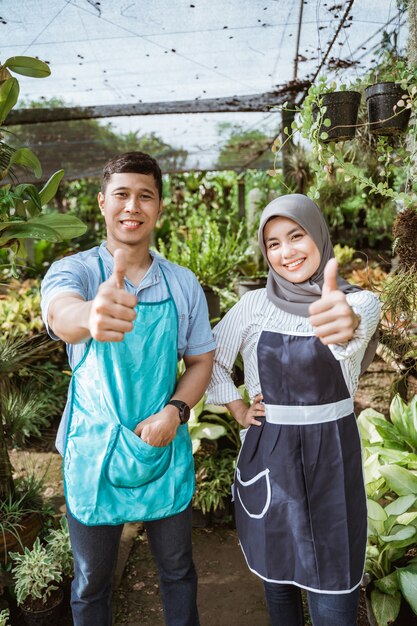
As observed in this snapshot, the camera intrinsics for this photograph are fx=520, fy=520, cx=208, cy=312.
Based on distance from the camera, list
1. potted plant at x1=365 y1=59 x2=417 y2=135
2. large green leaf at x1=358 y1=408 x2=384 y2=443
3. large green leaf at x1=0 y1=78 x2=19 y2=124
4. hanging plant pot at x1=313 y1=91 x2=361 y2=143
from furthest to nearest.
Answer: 1. large green leaf at x1=358 y1=408 x2=384 y2=443
2. hanging plant pot at x1=313 y1=91 x2=361 y2=143
3. potted plant at x1=365 y1=59 x2=417 y2=135
4. large green leaf at x1=0 y1=78 x2=19 y2=124

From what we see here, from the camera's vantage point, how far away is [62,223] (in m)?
1.94

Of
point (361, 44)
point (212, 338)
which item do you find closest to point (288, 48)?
point (361, 44)

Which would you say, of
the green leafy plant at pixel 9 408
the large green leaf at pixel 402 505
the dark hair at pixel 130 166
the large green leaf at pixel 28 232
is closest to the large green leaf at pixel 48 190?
the large green leaf at pixel 28 232

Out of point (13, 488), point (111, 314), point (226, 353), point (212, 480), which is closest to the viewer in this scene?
point (111, 314)

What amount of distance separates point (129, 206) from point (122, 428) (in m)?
0.64

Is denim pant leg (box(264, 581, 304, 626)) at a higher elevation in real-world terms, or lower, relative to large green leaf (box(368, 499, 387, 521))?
lower

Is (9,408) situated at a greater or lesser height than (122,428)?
lesser

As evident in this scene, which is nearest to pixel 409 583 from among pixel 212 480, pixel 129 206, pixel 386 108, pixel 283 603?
pixel 283 603

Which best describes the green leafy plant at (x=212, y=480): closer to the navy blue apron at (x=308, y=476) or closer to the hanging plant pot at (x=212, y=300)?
the navy blue apron at (x=308, y=476)

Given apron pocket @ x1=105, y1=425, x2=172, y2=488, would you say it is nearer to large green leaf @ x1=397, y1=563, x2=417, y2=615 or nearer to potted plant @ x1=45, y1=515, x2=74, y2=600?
potted plant @ x1=45, y1=515, x2=74, y2=600

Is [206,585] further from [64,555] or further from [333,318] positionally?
[333,318]

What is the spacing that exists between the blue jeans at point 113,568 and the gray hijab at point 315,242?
2.37 ft

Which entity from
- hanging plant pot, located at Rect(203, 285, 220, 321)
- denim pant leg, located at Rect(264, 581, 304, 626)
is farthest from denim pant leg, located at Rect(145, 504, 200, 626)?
hanging plant pot, located at Rect(203, 285, 220, 321)

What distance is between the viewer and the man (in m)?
1.47
